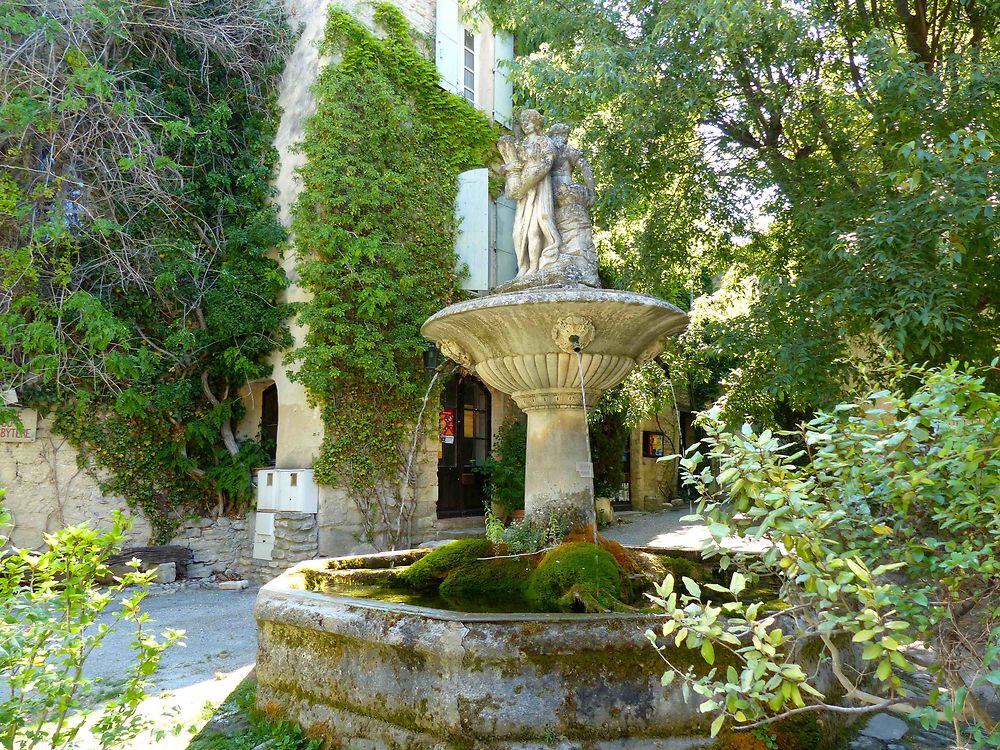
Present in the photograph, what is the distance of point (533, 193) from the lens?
5121 mm

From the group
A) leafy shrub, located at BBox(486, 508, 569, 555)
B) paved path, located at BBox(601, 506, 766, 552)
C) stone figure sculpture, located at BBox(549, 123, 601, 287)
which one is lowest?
paved path, located at BBox(601, 506, 766, 552)

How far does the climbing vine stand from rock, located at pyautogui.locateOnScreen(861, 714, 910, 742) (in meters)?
6.19

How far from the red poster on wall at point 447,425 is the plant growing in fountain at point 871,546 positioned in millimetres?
8645

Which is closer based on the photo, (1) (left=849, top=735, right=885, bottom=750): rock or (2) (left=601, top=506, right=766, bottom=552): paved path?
(1) (left=849, top=735, right=885, bottom=750): rock

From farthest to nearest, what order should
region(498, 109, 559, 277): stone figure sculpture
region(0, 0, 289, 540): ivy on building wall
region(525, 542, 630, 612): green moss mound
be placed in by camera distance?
1. region(0, 0, 289, 540): ivy on building wall
2. region(498, 109, 559, 277): stone figure sculpture
3. region(525, 542, 630, 612): green moss mound

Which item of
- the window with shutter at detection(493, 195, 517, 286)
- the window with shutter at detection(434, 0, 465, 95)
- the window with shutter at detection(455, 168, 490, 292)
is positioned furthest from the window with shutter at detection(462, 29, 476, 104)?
the window with shutter at detection(455, 168, 490, 292)

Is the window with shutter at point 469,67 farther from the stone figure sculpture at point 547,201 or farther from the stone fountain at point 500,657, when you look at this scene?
the stone fountain at point 500,657

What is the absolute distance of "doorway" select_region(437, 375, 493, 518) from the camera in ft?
34.6

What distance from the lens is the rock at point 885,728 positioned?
10.3ft

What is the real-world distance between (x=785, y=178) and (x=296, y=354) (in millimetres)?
5467

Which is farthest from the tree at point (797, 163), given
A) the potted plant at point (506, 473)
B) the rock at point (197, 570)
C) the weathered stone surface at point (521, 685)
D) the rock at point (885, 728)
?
the rock at point (197, 570)

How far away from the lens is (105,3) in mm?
7938

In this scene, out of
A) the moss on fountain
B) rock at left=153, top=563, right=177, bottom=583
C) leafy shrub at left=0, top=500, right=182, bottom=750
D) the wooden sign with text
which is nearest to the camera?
leafy shrub at left=0, top=500, right=182, bottom=750

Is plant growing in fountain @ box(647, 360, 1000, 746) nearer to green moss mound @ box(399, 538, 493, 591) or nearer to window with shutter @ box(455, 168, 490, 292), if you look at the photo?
green moss mound @ box(399, 538, 493, 591)
